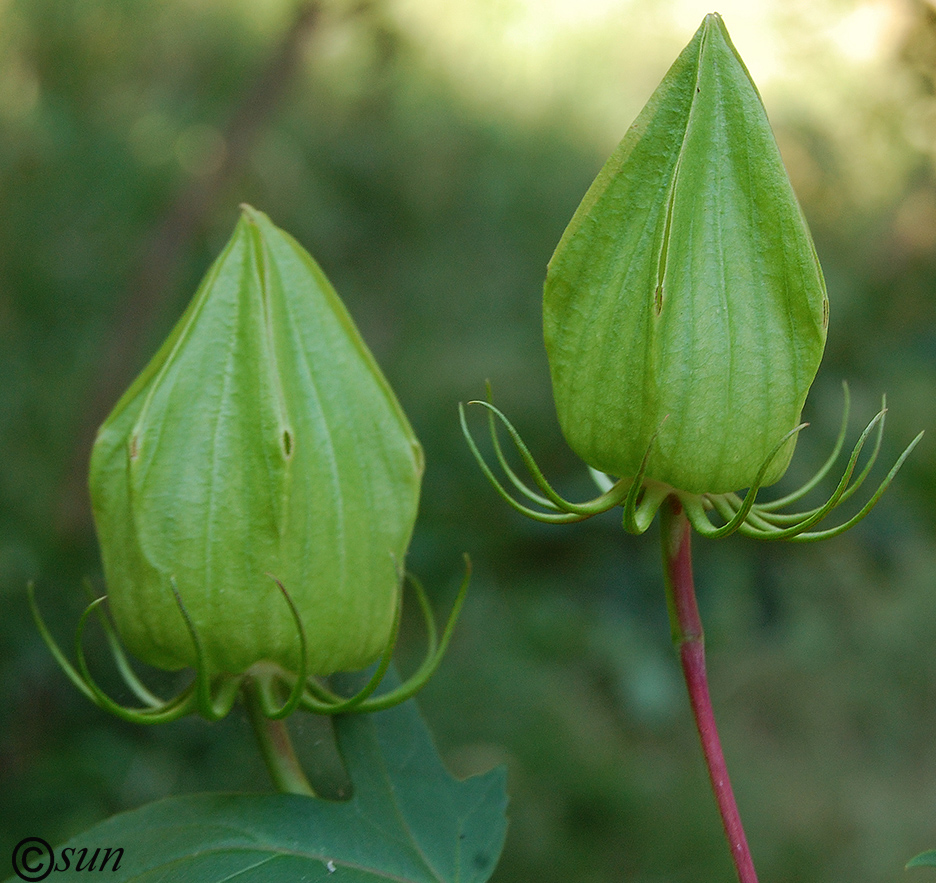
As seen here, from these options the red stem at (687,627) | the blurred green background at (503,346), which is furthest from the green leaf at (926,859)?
the blurred green background at (503,346)

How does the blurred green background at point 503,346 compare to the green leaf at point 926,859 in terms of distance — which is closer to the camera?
the green leaf at point 926,859

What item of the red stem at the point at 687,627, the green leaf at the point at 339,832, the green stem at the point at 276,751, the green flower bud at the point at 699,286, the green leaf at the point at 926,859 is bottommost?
the green leaf at the point at 339,832

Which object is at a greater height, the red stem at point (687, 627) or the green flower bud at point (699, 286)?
the green flower bud at point (699, 286)

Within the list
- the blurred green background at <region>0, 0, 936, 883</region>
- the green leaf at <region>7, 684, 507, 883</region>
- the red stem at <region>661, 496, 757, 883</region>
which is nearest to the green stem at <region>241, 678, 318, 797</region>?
the green leaf at <region>7, 684, 507, 883</region>

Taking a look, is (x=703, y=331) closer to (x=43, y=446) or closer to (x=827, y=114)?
(x=827, y=114)

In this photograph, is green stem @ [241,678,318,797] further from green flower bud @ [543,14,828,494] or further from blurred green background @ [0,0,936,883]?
blurred green background @ [0,0,936,883]

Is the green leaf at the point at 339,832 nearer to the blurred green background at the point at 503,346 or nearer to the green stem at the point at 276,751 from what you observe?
the green stem at the point at 276,751

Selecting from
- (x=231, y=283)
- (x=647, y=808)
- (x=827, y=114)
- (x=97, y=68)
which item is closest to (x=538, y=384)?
(x=827, y=114)

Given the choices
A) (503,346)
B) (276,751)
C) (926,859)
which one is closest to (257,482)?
(276,751)
